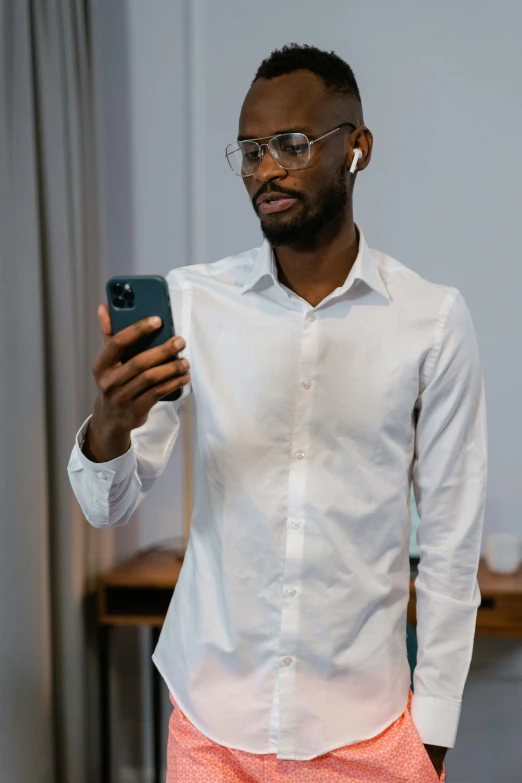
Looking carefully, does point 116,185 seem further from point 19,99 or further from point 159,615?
point 159,615

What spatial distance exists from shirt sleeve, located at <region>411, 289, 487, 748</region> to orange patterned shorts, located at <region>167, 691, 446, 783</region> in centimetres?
7

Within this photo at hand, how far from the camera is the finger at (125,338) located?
946mm

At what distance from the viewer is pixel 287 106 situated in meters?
1.17

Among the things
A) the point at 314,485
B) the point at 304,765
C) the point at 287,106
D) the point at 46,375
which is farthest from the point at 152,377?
the point at 46,375

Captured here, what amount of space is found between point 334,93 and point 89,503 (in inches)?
27.2

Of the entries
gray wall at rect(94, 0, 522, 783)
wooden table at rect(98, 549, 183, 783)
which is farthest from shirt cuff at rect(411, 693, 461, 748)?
gray wall at rect(94, 0, 522, 783)

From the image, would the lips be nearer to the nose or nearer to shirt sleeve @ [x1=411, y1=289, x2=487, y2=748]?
the nose

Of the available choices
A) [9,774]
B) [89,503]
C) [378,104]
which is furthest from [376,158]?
[9,774]

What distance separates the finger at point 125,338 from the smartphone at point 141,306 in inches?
0.6

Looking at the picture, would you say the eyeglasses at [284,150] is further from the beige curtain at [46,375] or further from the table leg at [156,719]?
the table leg at [156,719]

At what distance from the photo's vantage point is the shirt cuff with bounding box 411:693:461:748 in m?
1.22

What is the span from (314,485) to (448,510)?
0.72 feet

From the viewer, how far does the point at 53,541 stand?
2.14 meters

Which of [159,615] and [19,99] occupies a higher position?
[19,99]
